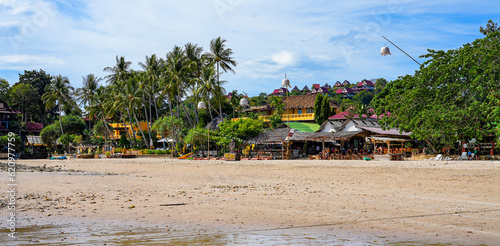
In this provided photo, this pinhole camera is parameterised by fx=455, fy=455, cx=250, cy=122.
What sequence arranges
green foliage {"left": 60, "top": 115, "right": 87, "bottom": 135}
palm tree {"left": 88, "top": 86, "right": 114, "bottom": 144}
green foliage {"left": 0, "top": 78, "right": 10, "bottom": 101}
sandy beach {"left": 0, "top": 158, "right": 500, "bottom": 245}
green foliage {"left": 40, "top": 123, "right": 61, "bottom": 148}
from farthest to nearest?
green foliage {"left": 0, "top": 78, "right": 10, "bottom": 101}, green foliage {"left": 60, "top": 115, "right": 87, "bottom": 135}, green foliage {"left": 40, "top": 123, "right": 61, "bottom": 148}, palm tree {"left": 88, "top": 86, "right": 114, "bottom": 144}, sandy beach {"left": 0, "top": 158, "right": 500, "bottom": 245}

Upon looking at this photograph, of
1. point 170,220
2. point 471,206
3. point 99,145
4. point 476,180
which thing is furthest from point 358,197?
point 99,145

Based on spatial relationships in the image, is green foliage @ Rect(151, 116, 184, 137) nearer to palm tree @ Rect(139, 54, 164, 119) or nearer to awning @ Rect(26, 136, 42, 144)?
palm tree @ Rect(139, 54, 164, 119)

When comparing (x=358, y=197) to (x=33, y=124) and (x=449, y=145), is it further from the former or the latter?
(x=33, y=124)

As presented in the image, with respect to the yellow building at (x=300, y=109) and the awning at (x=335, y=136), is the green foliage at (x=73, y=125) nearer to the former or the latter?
the yellow building at (x=300, y=109)

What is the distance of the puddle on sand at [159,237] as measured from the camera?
6.43 metres

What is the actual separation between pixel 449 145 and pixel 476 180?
17.9 metres

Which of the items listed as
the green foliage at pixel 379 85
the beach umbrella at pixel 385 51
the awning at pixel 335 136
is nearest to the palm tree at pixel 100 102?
A: the awning at pixel 335 136

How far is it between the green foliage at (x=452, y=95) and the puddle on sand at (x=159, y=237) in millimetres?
23337

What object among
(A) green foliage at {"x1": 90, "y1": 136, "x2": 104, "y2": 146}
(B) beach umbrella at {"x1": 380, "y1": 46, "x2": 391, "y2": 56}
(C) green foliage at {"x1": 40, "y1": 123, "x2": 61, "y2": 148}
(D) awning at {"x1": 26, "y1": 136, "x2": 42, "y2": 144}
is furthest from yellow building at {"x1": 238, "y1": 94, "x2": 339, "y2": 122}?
(D) awning at {"x1": 26, "y1": 136, "x2": 42, "y2": 144}

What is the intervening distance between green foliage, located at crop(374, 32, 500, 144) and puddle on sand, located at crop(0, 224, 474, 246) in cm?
2334

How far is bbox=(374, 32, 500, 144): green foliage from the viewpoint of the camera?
29.2 meters

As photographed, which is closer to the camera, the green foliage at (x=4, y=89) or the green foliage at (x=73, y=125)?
the green foliage at (x=73, y=125)

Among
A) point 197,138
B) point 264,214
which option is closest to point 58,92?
point 197,138

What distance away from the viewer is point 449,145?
32000 millimetres
